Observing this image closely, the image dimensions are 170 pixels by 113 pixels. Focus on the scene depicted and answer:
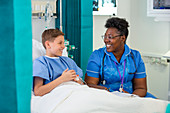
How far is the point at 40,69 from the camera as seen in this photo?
5.85 feet

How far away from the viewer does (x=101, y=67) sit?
2191 millimetres

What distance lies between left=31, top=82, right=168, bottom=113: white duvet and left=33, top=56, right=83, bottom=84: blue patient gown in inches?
10.8

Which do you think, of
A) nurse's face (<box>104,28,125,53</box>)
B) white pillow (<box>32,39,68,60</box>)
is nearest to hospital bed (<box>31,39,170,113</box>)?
white pillow (<box>32,39,68,60</box>)

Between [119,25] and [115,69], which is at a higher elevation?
[119,25]

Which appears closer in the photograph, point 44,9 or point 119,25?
point 119,25

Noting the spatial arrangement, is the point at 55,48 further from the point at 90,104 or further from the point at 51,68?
the point at 90,104

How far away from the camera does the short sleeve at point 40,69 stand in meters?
1.76

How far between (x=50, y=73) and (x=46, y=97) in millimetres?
350

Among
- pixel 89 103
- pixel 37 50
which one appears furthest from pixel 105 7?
pixel 89 103

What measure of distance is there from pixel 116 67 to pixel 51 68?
23.9 inches

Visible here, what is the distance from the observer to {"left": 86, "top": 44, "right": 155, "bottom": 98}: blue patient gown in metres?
2.17

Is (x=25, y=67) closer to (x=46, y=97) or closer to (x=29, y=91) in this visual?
(x=29, y=91)

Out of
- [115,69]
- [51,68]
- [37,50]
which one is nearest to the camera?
[51,68]

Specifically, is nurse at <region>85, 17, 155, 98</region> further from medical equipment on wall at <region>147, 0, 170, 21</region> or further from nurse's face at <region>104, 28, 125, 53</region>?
medical equipment on wall at <region>147, 0, 170, 21</region>
